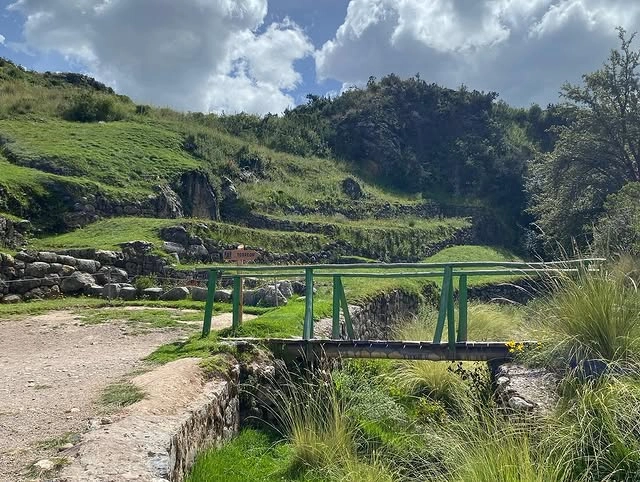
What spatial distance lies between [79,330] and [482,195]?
35.5 metres

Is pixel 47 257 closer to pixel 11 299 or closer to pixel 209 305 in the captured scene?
pixel 11 299

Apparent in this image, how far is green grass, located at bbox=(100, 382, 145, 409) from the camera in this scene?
4816mm

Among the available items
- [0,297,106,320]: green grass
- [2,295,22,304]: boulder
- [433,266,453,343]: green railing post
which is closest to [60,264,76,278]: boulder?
[0,297,106,320]: green grass

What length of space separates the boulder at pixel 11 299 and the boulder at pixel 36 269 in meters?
0.61

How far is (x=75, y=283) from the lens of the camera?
11.8m

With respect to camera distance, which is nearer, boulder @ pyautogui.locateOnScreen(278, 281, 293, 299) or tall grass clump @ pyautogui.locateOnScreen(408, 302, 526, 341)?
tall grass clump @ pyautogui.locateOnScreen(408, 302, 526, 341)

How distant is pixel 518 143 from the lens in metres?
45.6

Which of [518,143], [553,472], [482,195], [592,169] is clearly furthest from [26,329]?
[518,143]

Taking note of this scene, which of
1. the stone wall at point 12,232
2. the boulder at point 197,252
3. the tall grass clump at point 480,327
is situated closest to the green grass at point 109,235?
the stone wall at point 12,232

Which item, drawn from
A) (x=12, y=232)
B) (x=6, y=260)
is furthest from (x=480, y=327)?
→ (x=12, y=232)

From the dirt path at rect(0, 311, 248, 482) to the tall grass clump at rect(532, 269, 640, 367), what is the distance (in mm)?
4038

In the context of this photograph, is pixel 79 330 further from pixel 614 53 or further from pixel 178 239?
pixel 614 53

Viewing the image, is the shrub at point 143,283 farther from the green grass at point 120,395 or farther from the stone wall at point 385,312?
the green grass at point 120,395

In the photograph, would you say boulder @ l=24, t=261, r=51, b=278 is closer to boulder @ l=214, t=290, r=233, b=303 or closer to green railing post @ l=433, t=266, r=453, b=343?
boulder @ l=214, t=290, r=233, b=303
